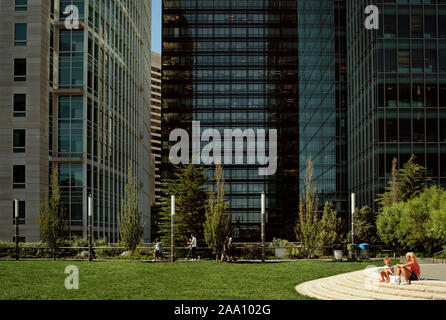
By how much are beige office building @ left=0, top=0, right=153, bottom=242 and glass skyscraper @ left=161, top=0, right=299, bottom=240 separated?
55453 millimetres

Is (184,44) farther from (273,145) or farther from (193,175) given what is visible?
(193,175)

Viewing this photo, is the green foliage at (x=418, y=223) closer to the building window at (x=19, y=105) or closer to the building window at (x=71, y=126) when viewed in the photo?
the building window at (x=71, y=126)

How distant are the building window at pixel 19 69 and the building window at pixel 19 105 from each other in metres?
1.54

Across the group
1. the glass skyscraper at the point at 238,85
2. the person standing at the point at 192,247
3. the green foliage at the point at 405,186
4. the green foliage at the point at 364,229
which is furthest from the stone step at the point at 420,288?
the glass skyscraper at the point at 238,85

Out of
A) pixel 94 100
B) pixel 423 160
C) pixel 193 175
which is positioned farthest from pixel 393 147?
pixel 94 100

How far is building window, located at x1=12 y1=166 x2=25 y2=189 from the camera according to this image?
51.8 m

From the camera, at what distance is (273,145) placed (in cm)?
12094

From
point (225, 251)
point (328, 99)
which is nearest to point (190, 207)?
point (225, 251)

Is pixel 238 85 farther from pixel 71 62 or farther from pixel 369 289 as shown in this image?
pixel 369 289

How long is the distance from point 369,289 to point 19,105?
4221 centimetres

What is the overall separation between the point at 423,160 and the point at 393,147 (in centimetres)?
312

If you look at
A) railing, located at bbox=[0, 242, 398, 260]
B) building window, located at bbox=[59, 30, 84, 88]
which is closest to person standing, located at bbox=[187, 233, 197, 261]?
railing, located at bbox=[0, 242, 398, 260]

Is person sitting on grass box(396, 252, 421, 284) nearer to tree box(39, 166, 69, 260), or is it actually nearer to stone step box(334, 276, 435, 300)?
stone step box(334, 276, 435, 300)

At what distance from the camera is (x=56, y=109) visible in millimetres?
55469
